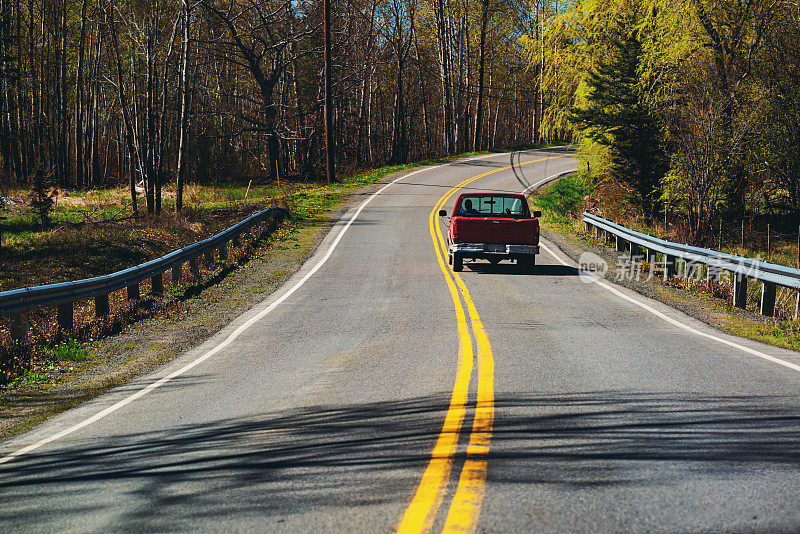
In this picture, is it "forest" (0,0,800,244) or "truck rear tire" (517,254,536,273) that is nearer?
"truck rear tire" (517,254,536,273)

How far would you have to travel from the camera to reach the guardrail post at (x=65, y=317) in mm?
10781

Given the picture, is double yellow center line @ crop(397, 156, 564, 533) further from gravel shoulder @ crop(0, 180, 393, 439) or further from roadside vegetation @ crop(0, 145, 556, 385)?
roadside vegetation @ crop(0, 145, 556, 385)

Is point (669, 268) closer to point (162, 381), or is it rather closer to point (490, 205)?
point (490, 205)

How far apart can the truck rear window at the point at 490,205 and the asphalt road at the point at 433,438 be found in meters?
7.88

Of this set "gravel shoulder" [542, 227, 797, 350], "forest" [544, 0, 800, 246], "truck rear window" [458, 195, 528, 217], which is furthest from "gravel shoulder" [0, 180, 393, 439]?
"forest" [544, 0, 800, 246]

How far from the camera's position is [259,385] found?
7484 millimetres

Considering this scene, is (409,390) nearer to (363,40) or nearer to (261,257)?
(261,257)

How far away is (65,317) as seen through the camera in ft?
35.6

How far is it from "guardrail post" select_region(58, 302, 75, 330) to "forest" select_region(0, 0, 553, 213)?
74.5 feet

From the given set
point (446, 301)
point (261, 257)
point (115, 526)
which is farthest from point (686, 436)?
point (261, 257)

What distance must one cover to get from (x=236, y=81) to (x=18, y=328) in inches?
2221

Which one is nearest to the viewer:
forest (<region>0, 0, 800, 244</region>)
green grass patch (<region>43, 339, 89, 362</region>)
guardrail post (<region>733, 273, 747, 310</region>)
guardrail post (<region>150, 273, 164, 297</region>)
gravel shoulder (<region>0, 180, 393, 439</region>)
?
gravel shoulder (<region>0, 180, 393, 439</region>)

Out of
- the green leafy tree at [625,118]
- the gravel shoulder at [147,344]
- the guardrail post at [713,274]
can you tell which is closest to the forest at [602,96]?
the green leafy tree at [625,118]

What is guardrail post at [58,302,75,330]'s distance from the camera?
1078 centimetres
